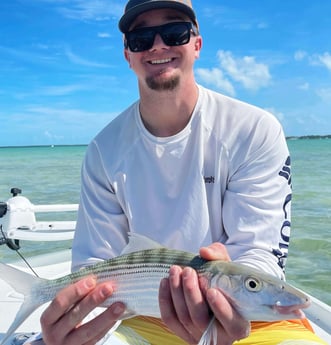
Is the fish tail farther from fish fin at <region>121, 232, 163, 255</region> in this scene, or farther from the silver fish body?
fish fin at <region>121, 232, 163, 255</region>

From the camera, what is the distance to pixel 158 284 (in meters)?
1.94

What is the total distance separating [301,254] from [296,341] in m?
5.70

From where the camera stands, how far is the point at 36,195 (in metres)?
16.0

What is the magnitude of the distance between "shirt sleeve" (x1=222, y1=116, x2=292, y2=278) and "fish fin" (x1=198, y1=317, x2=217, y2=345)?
488mm

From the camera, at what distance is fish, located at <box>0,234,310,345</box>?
5.35ft

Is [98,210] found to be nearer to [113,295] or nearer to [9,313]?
[113,295]

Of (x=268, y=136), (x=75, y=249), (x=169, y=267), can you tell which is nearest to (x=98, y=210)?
(x=75, y=249)

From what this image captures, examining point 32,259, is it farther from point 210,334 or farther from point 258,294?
point 258,294

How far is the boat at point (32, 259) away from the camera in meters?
3.49

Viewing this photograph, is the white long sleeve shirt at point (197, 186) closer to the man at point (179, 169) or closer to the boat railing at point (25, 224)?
the man at point (179, 169)

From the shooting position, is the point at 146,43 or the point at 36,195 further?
the point at 36,195

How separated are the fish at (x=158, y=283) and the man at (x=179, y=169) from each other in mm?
342

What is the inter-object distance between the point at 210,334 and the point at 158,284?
12.6 inches

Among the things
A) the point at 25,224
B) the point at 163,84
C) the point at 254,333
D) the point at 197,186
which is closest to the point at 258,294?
the point at 254,333
